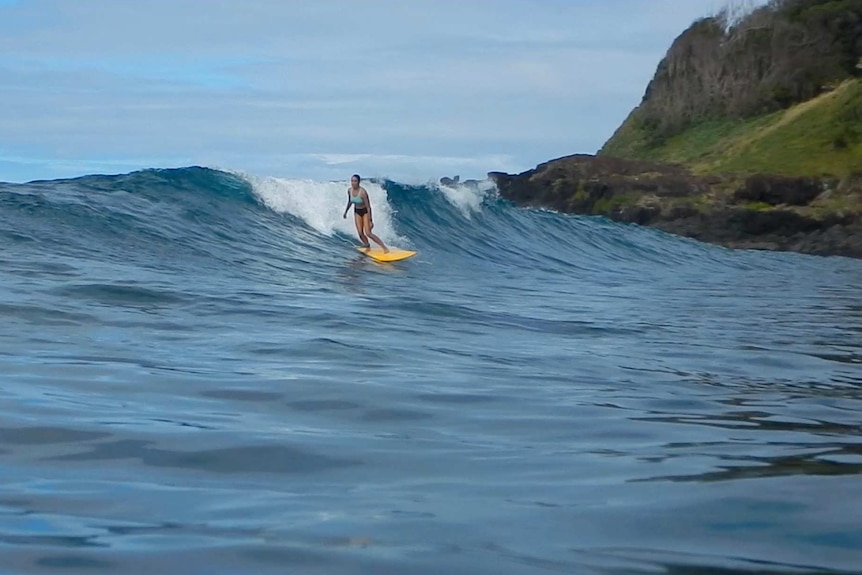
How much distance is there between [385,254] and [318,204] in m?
4.20

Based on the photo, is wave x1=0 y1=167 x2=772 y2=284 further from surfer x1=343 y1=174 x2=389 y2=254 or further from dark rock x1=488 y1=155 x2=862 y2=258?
dark rock x1=488 y1=155 x2=862 y2=258

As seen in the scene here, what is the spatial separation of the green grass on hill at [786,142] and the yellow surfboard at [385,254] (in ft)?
103

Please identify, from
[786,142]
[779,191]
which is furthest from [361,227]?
[786,142]

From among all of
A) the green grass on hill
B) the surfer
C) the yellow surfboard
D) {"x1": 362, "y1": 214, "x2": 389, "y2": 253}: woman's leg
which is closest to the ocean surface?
the yellow surfboard

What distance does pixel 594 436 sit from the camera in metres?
5.22

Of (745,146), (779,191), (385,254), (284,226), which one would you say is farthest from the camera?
(745,146)

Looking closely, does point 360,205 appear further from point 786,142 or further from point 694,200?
Answer: point 786,142

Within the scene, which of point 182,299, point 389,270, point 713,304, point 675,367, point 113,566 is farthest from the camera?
point 389,270

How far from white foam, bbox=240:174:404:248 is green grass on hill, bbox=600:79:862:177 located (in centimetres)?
2798

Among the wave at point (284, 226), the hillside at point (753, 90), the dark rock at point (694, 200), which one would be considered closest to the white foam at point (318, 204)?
the wave at point (284, 226)

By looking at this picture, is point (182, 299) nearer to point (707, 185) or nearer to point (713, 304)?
point (713, 304)

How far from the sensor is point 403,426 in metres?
5.34

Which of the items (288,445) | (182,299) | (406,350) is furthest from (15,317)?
(288,445)

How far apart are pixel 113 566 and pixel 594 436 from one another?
256 cm
